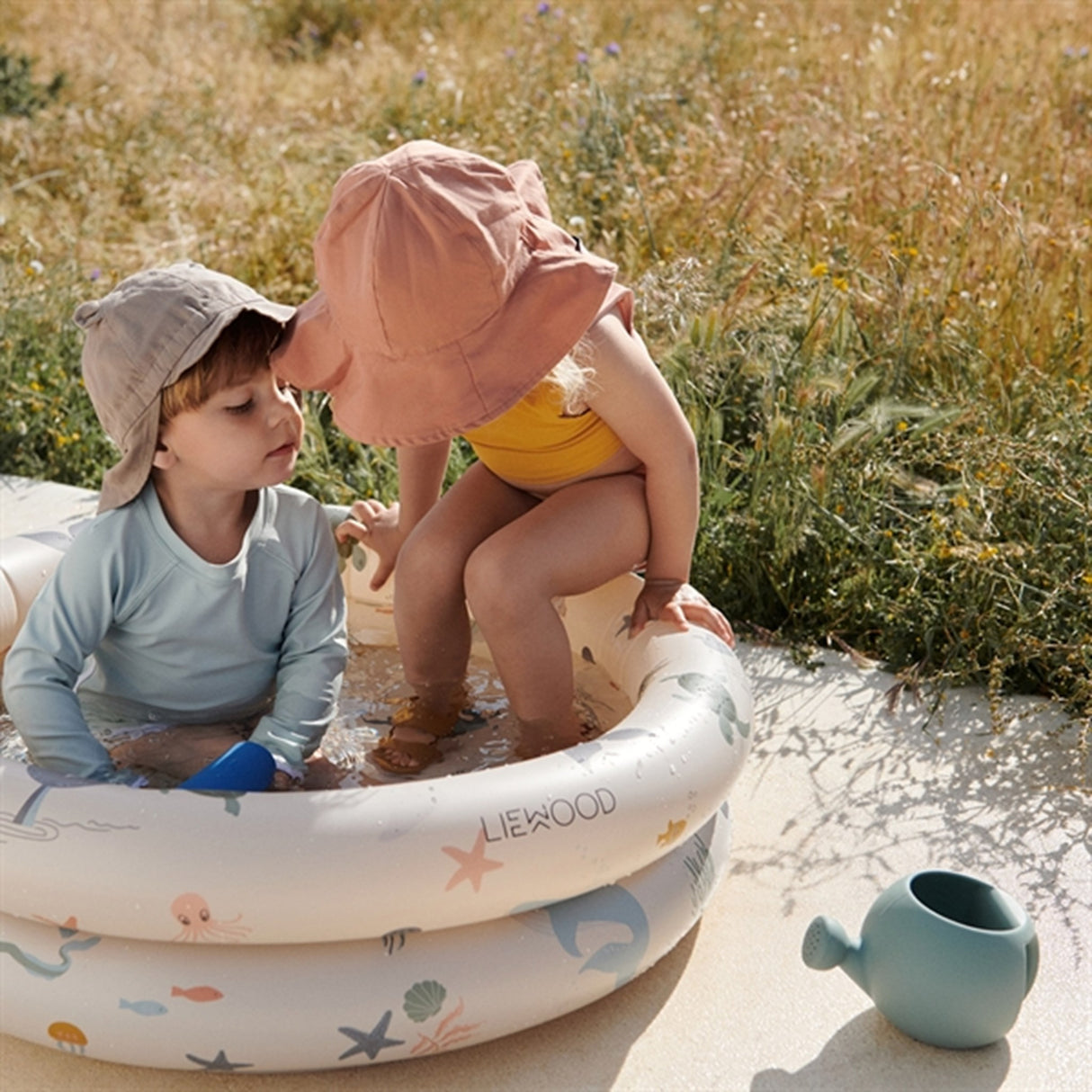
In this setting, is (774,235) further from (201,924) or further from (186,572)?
(201,924)

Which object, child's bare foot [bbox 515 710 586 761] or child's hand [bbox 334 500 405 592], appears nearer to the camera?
child's bare foot [bbox 515 710 586 761]

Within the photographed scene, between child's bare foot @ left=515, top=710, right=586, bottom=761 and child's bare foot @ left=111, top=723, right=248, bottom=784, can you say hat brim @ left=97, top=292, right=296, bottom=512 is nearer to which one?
child's bare foot @ left=111, top=723, right=248, bottom=784

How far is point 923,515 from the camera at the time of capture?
3.46 m

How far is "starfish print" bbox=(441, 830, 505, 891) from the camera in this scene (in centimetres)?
194

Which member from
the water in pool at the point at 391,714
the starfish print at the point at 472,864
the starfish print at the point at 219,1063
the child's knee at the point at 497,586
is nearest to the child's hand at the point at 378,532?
the water in pool at the point at 391,714

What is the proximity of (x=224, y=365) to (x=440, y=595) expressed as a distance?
0.63 m

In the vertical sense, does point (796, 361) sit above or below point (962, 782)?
above

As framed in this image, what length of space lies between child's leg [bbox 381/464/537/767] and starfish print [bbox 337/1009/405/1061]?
2.69 ft

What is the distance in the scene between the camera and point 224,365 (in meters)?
2.41

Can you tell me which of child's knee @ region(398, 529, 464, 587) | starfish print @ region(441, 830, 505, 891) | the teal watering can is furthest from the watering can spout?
child's knee @ region(398, 529, 464, 587)

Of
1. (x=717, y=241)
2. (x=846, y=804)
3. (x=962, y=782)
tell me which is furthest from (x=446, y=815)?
(x=717, y=241)

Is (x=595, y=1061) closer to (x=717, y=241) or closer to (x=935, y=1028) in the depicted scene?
(x=935, y=1028)

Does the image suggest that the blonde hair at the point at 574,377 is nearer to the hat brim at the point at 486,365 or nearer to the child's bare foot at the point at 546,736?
the hat brim at the point at 486,365

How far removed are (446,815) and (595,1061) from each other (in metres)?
0.45
